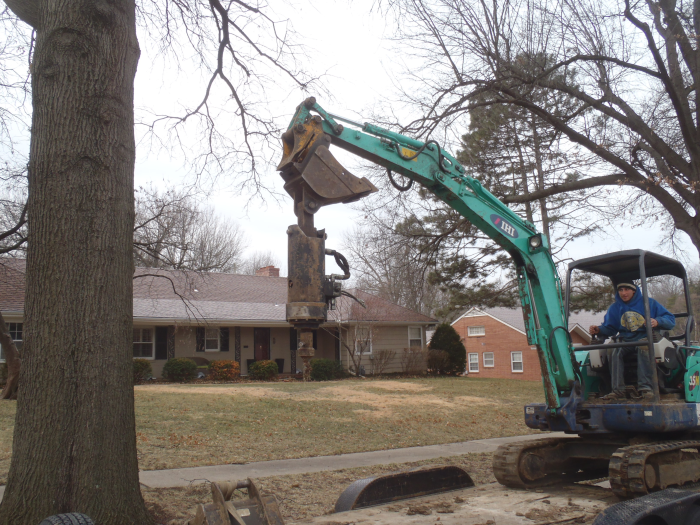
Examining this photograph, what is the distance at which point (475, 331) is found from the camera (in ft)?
116

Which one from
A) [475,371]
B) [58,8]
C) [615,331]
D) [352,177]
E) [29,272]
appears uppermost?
[58,8]

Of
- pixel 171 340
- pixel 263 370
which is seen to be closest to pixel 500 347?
pixel 263 370

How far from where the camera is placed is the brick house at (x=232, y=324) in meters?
22.1

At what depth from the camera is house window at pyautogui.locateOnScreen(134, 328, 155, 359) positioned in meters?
22.5

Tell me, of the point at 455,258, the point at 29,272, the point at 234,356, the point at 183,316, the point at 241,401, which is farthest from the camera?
the point at 234,356

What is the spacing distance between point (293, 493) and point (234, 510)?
3136 mm

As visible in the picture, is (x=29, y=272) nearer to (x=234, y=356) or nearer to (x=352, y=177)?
(x=352, y=177)

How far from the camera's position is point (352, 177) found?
178 inches

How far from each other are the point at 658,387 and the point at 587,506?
5.47 feet

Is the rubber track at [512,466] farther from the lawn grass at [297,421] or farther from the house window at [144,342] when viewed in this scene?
the house window at [144,342]

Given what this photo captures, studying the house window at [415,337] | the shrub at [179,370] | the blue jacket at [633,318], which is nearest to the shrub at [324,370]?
the shrub at [179,370]

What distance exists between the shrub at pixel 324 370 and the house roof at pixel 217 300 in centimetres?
233

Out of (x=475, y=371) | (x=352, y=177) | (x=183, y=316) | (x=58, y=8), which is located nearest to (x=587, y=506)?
(x=352, y=177)

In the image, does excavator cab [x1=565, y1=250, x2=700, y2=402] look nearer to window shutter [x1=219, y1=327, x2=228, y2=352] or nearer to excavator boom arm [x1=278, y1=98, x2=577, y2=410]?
excavator boom arm [x1=278, y1=98, x2=577, y2=410]
